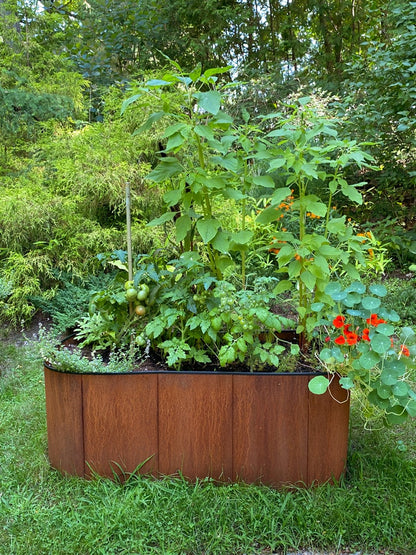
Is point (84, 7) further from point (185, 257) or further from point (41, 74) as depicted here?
point (185, 257)

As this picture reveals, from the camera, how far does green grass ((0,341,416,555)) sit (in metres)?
1.42

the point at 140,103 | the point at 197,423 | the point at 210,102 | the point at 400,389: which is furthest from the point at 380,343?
the point at 140,103

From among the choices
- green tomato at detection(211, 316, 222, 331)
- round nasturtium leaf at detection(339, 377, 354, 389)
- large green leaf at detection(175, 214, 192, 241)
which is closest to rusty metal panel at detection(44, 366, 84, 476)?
green tomato at detection(211, 316, 222, 331)

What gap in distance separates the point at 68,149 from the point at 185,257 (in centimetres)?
289

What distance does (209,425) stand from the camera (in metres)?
1.68

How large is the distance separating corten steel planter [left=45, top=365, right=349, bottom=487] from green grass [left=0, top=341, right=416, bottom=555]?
68 mm

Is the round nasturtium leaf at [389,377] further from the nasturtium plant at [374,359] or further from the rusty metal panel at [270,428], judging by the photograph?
the rusty metal panel at [270,428]

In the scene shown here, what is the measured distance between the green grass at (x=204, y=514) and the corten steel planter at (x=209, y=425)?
7cm

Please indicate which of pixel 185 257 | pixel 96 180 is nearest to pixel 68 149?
pixel 96 180

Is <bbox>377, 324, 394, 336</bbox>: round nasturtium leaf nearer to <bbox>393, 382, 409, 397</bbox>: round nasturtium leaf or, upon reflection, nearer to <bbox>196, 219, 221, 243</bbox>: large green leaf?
<bbox>393, 382, 409, 397</bbox>: round nasturtium leaf

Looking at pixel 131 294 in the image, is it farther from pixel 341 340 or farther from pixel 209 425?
pixel 341 340

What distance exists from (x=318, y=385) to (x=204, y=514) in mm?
568

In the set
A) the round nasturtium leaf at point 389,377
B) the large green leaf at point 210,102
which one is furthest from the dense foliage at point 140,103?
the round nasturtium leaf at point 389,377

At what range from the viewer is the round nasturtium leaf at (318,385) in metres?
1.50
